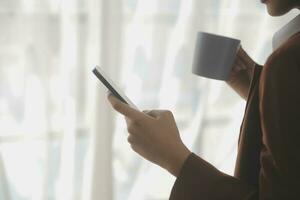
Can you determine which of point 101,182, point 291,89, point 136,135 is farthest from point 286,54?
point 101,182

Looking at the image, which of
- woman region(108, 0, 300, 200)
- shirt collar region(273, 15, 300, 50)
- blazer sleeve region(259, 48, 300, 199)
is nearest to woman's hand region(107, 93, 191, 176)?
woman region(108, 0, 300, 200)

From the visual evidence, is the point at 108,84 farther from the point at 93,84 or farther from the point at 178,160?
the point at 93,84

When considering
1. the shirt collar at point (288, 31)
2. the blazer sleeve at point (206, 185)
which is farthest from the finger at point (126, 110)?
the shirt collar at point (288, 31)

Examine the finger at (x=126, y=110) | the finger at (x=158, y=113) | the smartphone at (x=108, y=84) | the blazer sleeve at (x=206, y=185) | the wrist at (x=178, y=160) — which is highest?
the smartphone at (x=108, y=84)

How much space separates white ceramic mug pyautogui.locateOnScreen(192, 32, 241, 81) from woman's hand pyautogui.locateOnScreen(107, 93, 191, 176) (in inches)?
9.9

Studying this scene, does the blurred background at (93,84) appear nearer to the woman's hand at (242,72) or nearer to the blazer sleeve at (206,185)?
the woman's hand at (242,72)

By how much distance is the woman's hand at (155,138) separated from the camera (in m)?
0.64

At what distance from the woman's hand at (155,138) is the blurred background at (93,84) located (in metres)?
0.35

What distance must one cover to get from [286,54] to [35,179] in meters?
0.73

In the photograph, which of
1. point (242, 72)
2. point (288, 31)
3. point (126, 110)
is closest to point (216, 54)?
point (242, 72)

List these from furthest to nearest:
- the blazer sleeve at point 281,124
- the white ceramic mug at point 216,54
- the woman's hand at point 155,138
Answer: the white ceramic mug at point 216,54
the woman's hand at point 155,138
the blazer sleeve at point 281,124

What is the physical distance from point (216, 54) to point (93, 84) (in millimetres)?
326

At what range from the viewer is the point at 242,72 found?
0.89 metres

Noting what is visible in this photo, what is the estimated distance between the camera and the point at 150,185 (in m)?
1.18
